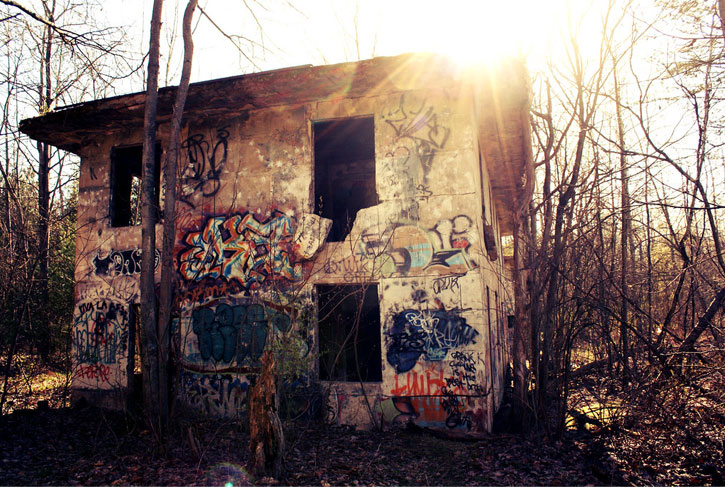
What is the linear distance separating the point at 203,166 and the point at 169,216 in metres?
1.55

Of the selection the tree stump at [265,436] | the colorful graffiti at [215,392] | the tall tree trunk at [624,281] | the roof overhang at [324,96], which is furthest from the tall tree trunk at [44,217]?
the tall tree trunk at [624,281]

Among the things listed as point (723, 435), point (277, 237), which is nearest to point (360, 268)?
point (277, 237)

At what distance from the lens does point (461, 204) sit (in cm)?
679

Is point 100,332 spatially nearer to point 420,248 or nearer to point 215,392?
point 215,392

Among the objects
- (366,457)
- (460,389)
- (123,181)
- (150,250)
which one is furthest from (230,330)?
(123,181)

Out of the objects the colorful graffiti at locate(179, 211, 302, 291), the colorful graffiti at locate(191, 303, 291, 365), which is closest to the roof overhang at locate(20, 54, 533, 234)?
the colorful graffiti at locate(179, 211, 302, 291)

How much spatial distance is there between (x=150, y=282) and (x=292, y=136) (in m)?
2.96

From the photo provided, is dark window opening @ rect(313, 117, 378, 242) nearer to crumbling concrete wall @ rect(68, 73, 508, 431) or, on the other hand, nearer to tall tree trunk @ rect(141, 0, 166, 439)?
crumbling concrete wall @ rect(68, 73, 508, 431)

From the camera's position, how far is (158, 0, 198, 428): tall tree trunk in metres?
6.25

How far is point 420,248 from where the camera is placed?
22.4ft

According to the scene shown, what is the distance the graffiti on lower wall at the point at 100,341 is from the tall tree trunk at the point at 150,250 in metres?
1.82

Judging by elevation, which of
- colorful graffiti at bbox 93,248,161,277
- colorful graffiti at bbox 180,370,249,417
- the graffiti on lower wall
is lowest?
colorful graffiti at bbox 180,370,249,417

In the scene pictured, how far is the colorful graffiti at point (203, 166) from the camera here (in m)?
7.82

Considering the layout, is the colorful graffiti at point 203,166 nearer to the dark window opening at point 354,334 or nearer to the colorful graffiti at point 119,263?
the colorful graffiti at point 119,263
